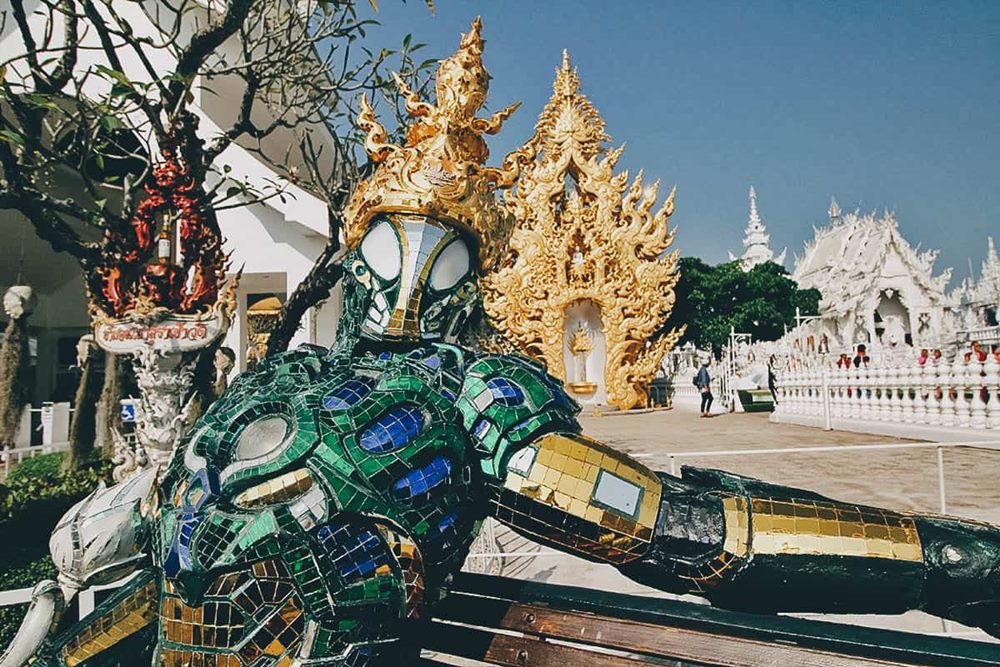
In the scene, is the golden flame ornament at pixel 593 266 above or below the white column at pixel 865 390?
above

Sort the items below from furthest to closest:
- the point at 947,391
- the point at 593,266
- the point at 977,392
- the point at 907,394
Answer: the point at 593,266 < the point at 907,394 < the point at 947,391 < the point at 977,392

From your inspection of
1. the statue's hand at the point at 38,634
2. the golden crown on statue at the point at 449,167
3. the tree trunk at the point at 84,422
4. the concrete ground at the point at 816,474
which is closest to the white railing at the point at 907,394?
the concrete ground at the point at 816,474

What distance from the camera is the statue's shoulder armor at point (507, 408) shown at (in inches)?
50.2

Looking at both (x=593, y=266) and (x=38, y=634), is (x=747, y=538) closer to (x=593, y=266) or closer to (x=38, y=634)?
(x=38, y=634)

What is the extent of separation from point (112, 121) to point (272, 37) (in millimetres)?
2713

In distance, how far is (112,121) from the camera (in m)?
4.00

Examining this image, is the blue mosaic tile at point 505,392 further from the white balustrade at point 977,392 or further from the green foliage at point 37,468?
the white balustrade at point 977,392

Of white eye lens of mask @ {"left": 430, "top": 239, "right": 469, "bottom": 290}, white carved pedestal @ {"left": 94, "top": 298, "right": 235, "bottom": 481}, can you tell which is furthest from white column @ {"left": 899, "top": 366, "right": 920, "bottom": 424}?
white eye lens of mask @ {"left": 430, "top": 239, "right": 469, "bottom": 290}

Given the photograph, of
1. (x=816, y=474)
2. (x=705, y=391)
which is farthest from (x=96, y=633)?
(x=705, y=391)

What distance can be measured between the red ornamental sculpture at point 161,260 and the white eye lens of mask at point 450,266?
466 cm

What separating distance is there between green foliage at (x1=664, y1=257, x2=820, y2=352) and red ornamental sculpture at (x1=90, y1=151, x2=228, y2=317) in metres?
21.7

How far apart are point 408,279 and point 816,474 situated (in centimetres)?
766

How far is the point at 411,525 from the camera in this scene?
1.22 metres

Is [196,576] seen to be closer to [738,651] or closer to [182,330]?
[738,651]
